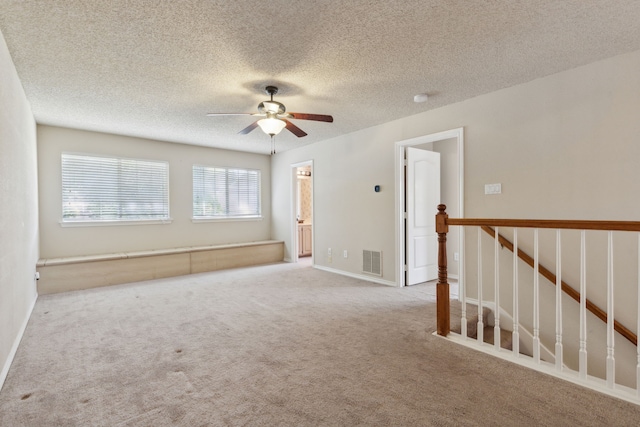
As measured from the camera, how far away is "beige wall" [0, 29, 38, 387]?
2396mm

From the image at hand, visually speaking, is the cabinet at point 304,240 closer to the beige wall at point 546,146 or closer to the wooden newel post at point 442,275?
the beige wall at point 546,146

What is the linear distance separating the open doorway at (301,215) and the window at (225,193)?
3.24 ft

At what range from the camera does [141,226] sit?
18.8 ft

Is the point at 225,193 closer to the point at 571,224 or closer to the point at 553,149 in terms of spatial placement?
the point at 553,149

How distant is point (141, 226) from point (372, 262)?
4.18 metres

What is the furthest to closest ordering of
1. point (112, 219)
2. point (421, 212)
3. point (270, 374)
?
point (112, 219), point (421, 212), point (270, 374)

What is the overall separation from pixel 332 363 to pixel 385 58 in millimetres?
2574

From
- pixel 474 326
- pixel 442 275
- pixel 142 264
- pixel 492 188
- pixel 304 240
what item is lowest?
pixel 474 326

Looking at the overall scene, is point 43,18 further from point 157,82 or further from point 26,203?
point 26,203

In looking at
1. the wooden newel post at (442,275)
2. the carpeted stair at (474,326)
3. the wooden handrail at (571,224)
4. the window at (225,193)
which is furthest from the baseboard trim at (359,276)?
the wooden handrail at (571,224)

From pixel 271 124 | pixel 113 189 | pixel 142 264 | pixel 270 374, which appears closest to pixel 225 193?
pixel 113 189

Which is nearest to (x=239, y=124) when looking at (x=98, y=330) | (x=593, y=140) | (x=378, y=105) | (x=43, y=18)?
(x=378, y=105)

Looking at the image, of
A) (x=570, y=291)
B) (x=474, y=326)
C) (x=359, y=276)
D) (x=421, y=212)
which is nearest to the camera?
(x=570, y=291)

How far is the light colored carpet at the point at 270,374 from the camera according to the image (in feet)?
5.90
